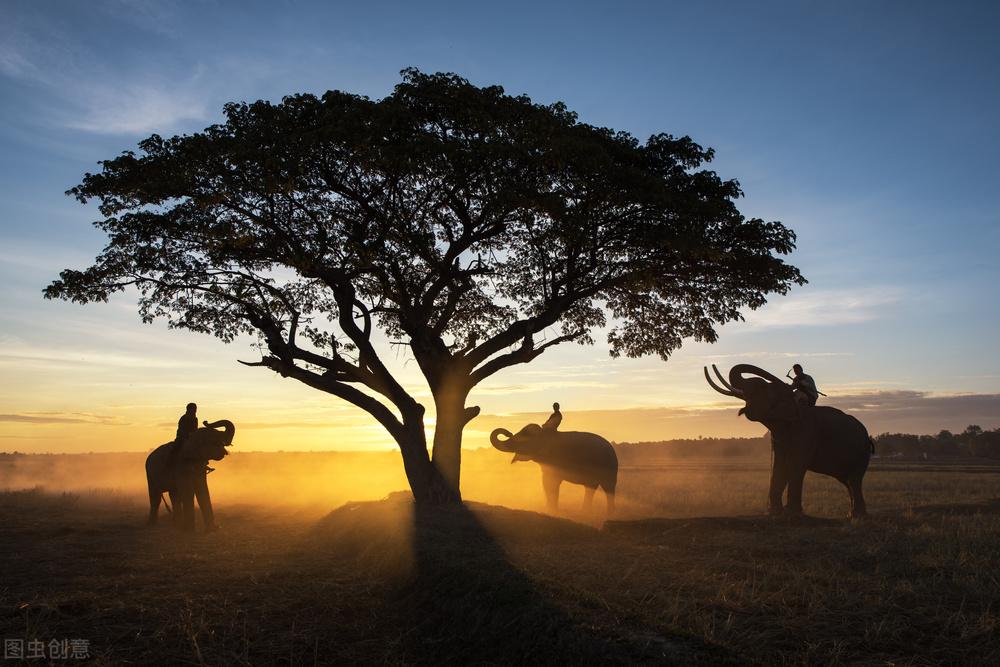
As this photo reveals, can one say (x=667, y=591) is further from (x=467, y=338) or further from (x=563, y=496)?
(x=563, y=496)

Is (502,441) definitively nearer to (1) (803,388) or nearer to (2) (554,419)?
(2) (554,419)

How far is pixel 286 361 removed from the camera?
19.7 m

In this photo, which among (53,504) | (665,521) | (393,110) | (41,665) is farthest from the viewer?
(53,504)

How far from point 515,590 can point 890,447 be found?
81034mm

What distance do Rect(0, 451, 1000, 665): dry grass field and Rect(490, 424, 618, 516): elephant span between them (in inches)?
166

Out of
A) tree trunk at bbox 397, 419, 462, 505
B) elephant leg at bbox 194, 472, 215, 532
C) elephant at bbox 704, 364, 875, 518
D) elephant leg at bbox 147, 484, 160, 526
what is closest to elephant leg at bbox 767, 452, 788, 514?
elephant at bbox 704, 364, 875, 518

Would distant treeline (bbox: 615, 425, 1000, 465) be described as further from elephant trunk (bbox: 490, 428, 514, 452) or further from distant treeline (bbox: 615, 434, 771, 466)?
elephant trunk (bbox: 490, 428, 514, 452)

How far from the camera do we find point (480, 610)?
25.8ft

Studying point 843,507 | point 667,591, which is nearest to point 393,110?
point 667,591

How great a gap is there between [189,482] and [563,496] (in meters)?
14.7

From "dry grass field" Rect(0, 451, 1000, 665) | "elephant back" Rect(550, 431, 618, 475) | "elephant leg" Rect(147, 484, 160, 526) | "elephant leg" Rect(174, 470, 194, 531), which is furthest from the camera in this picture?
"elephant back" Rect(550, 431, 618, 475)

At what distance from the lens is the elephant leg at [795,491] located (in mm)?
16609

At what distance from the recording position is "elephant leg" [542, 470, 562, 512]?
20344mm

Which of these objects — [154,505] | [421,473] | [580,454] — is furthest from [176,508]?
[580,454]
